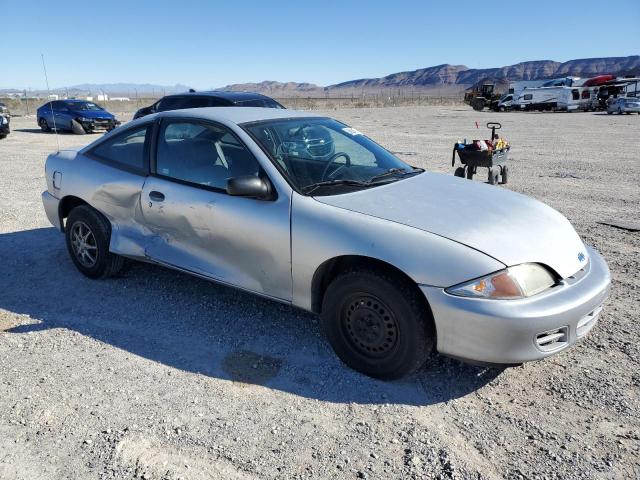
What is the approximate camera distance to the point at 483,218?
3.32 m

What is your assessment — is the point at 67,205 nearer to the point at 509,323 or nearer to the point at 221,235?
the point at 221,235

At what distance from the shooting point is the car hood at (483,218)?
3088mm

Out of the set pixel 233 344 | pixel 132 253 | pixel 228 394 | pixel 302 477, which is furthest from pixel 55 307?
pixel 302 477

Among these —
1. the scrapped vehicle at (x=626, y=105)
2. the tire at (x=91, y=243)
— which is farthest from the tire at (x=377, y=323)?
the scrapped vehicle at (x=626, y=105)

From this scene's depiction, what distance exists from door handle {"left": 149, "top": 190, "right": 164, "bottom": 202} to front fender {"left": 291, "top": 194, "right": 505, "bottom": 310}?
4.17 feet

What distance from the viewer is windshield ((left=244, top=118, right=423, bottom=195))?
3.75 metres

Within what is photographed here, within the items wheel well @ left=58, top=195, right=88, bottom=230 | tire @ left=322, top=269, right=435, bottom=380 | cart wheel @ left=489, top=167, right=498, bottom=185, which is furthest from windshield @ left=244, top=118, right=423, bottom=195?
cart wheel @ left=489, top=167, right=498, bottom=185

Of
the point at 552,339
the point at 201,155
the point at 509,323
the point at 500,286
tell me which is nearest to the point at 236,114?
the point at 201,155

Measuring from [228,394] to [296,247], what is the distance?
992mm

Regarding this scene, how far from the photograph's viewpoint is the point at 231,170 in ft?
12.9

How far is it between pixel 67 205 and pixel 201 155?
5.98ft

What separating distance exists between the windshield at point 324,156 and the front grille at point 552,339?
1525 millimetres

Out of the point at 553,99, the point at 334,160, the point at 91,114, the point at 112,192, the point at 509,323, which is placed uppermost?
the point at 334,160

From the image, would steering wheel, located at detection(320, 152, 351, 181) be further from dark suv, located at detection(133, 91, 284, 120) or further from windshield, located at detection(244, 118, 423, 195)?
dark suv, located at detection(133, 91, 284, 120)
